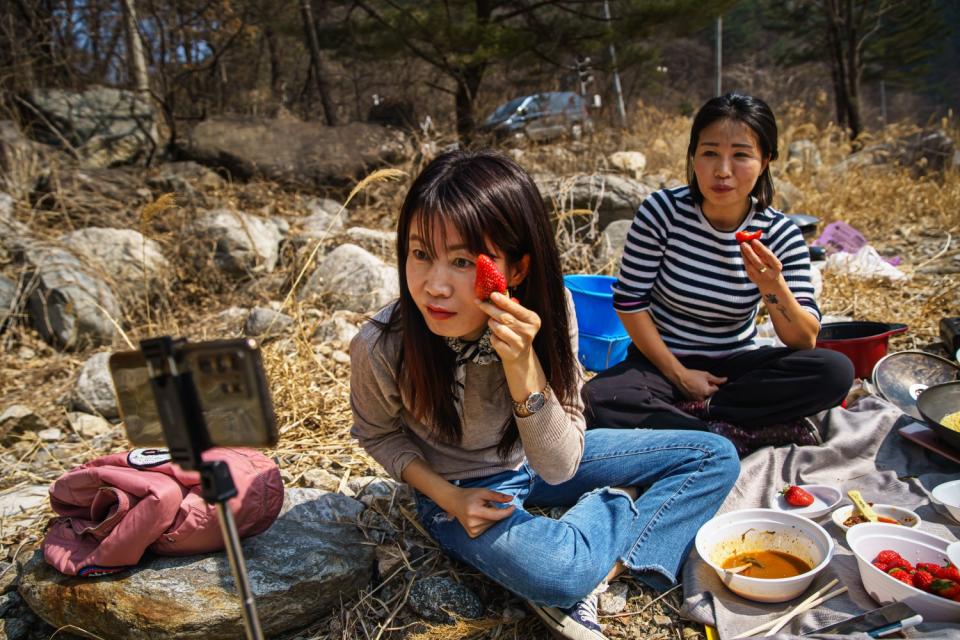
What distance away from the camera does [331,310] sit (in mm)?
4309

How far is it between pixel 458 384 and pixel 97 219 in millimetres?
4472

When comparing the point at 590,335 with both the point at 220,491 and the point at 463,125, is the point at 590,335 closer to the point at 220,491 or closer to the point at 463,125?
the point at 220,491

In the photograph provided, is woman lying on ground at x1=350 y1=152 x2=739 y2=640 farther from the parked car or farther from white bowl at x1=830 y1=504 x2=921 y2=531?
the parked car

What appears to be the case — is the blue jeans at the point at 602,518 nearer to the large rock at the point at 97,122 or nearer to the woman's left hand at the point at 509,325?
the woman's left hand at the point at 509,325

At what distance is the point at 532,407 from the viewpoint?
1732 millimetres

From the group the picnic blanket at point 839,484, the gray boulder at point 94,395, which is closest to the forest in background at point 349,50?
the gray boulder at point 94,395

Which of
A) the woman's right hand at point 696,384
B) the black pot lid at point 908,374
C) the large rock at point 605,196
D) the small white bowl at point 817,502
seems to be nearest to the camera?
the small white bowl at point 817,502

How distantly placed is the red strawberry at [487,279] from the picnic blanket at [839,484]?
1125mm

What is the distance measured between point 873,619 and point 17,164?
243 inches

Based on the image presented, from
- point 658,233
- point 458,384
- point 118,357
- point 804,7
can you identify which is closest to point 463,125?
point 658,233

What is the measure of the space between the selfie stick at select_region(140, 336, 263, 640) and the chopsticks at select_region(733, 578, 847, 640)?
142 centimetres

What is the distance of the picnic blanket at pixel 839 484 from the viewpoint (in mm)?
1828

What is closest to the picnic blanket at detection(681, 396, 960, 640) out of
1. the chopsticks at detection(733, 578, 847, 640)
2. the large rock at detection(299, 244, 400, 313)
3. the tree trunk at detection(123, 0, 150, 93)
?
the chopsticks at detection(733, 578, 847, 640)

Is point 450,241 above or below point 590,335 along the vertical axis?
above
